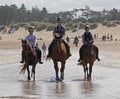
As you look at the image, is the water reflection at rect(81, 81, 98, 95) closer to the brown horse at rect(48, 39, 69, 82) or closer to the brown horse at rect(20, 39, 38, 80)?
the brown horse at rect(48, 39, 69, 82)

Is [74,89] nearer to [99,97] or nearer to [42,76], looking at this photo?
[99,97]

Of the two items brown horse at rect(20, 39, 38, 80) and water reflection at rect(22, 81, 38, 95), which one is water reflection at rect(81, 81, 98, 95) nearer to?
water reflection at rect(22, 81, 38, 95)

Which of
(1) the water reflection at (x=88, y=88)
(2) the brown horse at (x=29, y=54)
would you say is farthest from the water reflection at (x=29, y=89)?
(2) the brown horse at (x=29, y=54)

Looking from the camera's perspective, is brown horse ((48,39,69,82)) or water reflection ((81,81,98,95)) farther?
brown horse ((48,39,69,82))

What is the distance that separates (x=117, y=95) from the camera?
1403 cm

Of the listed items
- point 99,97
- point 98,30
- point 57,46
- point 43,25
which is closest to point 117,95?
point 99,97

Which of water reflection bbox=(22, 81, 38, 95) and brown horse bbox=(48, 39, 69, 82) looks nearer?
water reflection bbox=(22, 81, 38, 95)

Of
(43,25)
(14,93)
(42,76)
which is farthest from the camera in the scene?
(43,25)

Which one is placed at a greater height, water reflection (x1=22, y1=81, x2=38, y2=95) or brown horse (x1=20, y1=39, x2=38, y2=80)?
brown horse (x1=20, y1=39, x2=38, y2=80)

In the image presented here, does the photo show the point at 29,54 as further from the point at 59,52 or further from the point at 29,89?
the point at 29,89

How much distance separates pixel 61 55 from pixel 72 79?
4.37 feet

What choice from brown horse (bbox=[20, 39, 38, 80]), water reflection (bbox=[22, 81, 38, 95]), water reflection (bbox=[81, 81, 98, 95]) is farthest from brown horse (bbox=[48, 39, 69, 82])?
water reflection (bbox=[22, 81, 38, 95])

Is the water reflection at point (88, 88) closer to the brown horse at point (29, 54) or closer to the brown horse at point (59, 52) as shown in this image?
the brown horse at point (59, 52)

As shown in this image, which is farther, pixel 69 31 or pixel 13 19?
pixel 13 19
